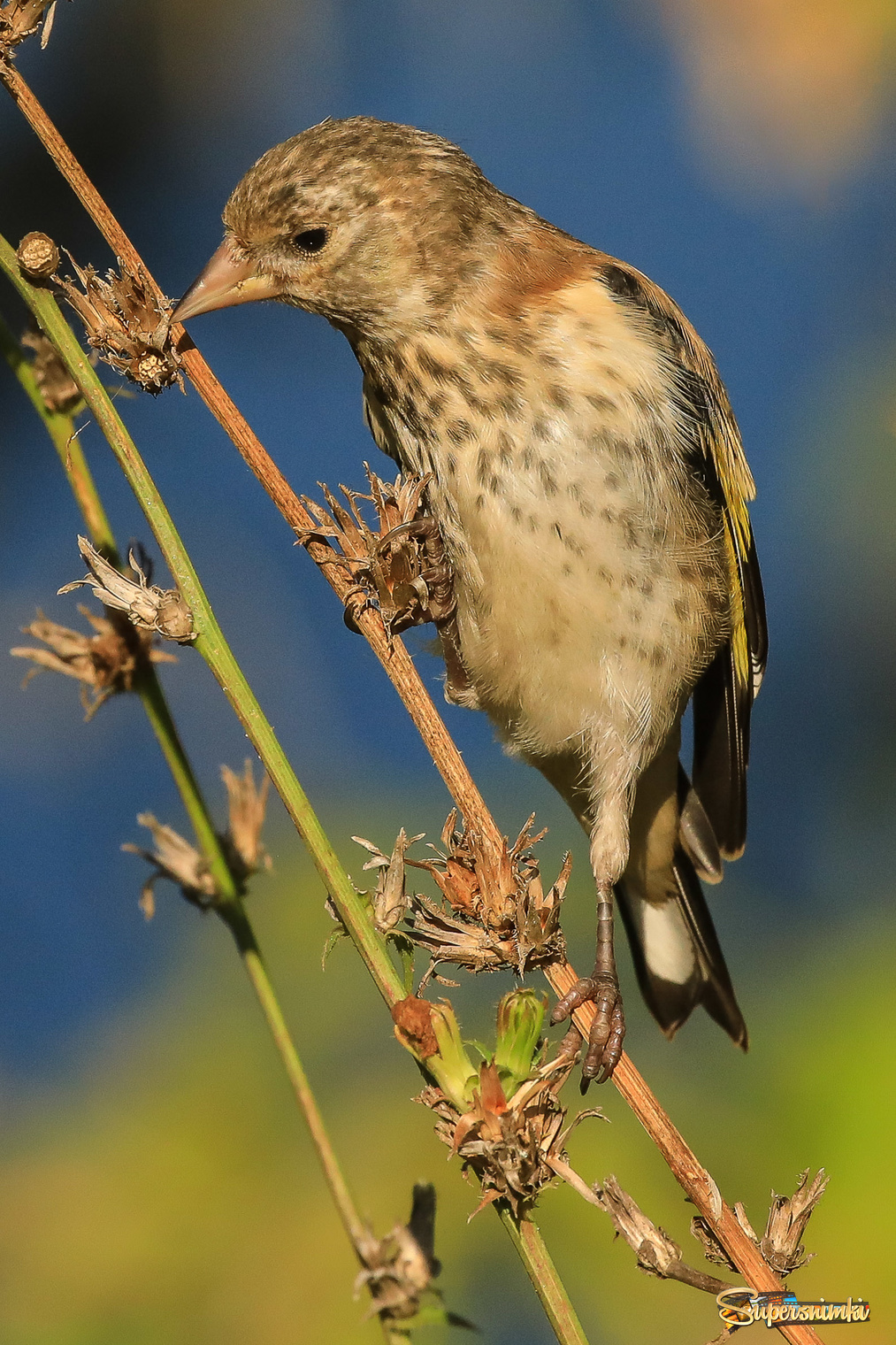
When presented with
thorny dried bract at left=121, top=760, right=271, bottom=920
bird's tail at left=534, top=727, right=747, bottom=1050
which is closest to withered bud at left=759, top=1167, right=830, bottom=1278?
thorny dried bract at left=121, top=760, right=271, bottom=920

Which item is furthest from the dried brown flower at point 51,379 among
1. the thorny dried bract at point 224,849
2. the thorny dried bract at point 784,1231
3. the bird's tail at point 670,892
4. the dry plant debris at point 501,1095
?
the bird's tail at point 670,892

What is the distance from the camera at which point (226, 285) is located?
1.92m

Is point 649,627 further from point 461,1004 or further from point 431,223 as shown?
point 461,1004

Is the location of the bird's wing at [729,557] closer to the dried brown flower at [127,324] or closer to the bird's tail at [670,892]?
the bird's tail at [670,892]

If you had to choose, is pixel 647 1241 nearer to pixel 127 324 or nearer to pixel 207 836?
pixel 207 836

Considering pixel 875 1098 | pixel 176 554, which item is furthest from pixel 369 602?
pixel 875 1098

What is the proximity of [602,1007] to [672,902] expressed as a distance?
3.33 feet

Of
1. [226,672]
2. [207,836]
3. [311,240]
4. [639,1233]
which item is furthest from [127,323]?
[639,1233]

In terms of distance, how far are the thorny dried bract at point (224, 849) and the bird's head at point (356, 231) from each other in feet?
3.05

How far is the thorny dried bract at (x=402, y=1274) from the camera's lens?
3.33ft

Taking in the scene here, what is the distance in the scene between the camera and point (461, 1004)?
2.70 metres

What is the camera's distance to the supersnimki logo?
1.12m

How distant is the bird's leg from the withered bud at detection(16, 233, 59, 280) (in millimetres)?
1038

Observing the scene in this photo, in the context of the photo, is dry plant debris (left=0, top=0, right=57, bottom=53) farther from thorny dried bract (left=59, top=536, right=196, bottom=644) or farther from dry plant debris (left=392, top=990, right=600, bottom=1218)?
dry plant debris (left=392, top=990, right=600, bottom=1218)
